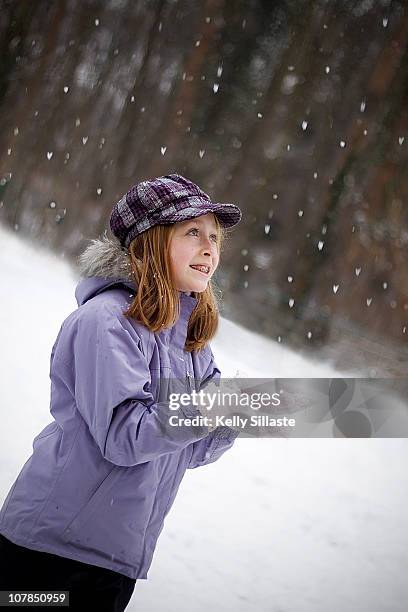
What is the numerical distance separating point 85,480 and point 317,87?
4.68 metres

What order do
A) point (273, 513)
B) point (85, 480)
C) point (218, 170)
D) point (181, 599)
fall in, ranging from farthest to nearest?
point (218, 170) < point (273, 513) < point (181, 599) < point (85, 480)

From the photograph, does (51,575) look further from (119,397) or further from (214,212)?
(214,212)

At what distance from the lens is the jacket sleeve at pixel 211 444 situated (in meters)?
0.98

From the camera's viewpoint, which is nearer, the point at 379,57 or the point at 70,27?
the point at 379,57

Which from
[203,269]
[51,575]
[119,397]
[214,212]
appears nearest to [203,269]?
[203,269]

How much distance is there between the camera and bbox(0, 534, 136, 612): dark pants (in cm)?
91

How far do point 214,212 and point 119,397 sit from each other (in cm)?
38

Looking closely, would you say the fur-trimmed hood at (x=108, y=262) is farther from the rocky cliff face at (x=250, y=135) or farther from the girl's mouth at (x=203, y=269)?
the rocky cliff face at (x=250, y=135)

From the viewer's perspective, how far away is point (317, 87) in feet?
16.1

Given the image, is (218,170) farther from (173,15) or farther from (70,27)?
(70,27)

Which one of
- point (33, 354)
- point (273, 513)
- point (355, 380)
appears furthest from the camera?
point (33, 354)

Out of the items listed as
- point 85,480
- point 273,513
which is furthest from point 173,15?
point 85,480

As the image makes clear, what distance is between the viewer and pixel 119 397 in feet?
2.62

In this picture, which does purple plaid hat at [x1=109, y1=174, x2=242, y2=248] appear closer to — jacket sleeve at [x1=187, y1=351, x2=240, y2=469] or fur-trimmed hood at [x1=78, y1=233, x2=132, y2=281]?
fur-trimmed hood at [x1=78, y1=233, x2=132, y2=281]
